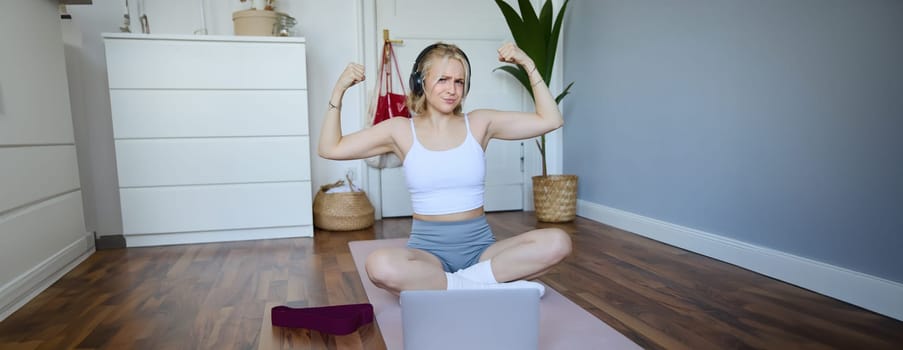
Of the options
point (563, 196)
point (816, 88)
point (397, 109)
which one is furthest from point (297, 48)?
point (816, 88)

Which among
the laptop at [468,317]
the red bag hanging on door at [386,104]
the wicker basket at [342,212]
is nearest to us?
the laptop at [468,317]

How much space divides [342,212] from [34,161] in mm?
1537

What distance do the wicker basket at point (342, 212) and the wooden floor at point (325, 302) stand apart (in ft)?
1.57

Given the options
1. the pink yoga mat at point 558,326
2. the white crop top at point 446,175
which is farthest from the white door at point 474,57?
the white crop top at point 446,175

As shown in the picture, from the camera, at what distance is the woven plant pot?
3375 mm

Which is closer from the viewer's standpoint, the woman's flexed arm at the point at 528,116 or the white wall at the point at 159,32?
the woman's flexed arm at the point at 528,116

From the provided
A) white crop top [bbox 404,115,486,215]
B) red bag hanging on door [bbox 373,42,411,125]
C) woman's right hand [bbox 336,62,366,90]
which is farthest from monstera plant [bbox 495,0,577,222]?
woman's right hand [bbox 336,62,366,90]

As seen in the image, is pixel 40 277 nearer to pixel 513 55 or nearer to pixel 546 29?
pixel 513 55

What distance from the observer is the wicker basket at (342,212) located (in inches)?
126

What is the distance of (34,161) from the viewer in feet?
6.97

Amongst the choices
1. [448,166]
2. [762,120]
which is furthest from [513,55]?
[762,120]

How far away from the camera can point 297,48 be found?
2.98m

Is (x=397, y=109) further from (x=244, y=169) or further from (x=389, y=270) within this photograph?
(x=389, y=270)

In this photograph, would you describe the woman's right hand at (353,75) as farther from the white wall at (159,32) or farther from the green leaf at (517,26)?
the green leaf at (517,26)
